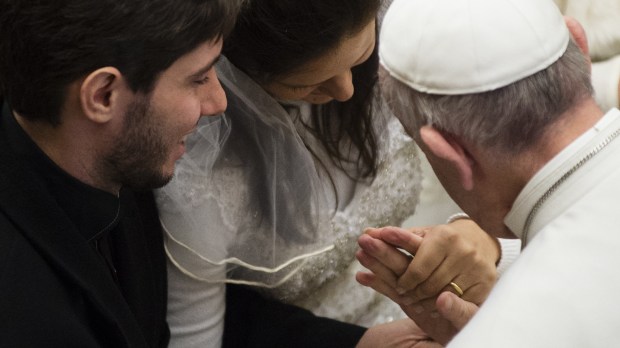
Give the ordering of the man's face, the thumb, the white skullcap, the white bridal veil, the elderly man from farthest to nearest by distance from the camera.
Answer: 1. the white bridal veil
2. the thumb
3. the man's face
4. the white skullcap
5. the elderly man

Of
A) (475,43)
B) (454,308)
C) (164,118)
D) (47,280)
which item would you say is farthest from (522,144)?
(47,280)

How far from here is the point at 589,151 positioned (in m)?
1.25

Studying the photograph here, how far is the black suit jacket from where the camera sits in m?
1.39

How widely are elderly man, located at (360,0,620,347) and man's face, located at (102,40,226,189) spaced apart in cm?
26

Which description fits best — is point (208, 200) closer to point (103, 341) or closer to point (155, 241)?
point (155, 241)

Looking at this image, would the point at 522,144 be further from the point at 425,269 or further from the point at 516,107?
the point at 425,269

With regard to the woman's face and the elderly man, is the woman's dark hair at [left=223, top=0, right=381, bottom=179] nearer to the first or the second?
the woman's face

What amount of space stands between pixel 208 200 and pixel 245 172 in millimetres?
92

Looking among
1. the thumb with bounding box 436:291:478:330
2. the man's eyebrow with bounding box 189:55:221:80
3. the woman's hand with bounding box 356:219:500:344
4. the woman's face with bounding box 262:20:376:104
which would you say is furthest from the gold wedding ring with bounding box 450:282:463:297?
the man's eyebrow with bounding box 189:55:221:80

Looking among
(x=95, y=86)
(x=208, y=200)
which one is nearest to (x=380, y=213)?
(x=208, y=200)

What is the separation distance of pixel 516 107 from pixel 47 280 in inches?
26.4

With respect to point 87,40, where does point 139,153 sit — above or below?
below

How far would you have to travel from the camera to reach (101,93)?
4.65 ft

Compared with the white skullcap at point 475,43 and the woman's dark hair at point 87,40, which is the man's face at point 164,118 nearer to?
the woman's dark hair at point 87,40
